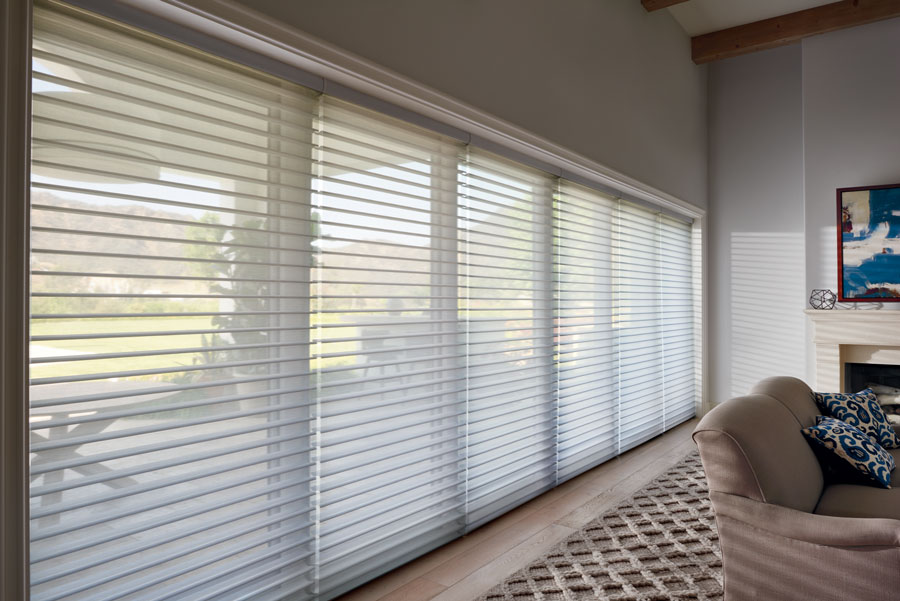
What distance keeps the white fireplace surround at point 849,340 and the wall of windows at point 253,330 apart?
2.71 metres

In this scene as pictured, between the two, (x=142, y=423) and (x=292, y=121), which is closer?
(x=142, y=423)

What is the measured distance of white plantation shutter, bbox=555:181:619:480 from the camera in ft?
11.8

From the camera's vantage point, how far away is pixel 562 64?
3.32m

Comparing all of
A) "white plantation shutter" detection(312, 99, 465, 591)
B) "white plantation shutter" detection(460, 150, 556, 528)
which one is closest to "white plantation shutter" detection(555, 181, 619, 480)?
"white plantation shutter" detection(460, 150, 556, 528)

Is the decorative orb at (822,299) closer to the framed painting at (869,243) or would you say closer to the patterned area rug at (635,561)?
the framed painting at (869,243)

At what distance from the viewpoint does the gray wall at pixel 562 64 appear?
2182mm

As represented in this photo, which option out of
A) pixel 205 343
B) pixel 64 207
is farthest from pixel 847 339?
pixel 64 207

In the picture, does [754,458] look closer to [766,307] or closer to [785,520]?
[785,520]

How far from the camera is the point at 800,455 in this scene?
2166mm

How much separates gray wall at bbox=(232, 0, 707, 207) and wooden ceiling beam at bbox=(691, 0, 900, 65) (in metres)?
0.23

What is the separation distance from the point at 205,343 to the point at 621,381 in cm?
323

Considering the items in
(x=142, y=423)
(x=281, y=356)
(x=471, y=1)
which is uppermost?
(x=471, y=1)

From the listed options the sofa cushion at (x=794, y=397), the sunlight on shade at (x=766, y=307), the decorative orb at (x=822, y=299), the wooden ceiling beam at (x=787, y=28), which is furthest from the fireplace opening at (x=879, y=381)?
the wooden ceiling beam at (x=787, y=28)

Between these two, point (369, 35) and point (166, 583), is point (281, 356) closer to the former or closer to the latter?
point (166, 583)
